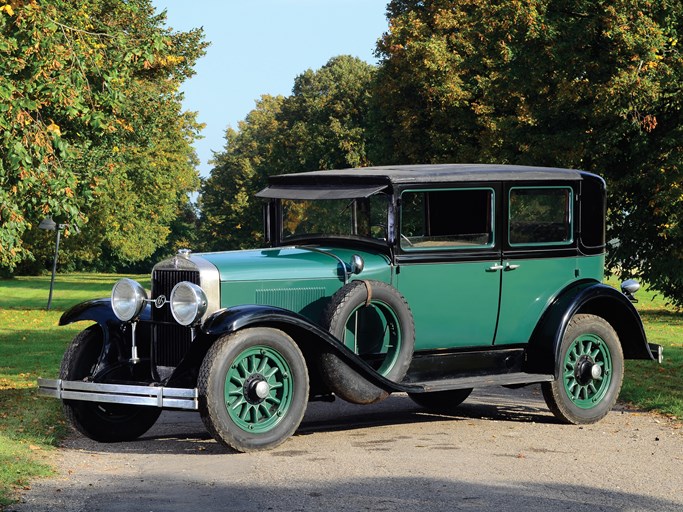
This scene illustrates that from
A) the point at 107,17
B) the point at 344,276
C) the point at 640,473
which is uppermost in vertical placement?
the point at 107,17

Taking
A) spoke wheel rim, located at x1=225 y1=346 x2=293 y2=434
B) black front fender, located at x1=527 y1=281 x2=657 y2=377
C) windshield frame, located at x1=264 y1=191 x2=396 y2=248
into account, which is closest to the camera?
spoke wheel rim, located at x1=225 y1=346 x2=293 y2=434

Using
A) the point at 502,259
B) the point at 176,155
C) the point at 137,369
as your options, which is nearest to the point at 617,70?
the point at 502,259

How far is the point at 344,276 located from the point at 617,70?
13.2 meters

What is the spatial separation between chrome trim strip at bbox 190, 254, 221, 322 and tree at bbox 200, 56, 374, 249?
35816 millimetres

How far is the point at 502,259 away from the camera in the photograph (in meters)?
9.89

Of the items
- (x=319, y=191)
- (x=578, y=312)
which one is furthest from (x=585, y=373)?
(x=319, y=191)

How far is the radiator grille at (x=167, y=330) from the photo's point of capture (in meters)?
8.77

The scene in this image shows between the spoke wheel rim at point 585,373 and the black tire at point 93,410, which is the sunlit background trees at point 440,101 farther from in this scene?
the spoke wheel rim at point 585,373

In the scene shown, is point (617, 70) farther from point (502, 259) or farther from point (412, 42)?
point (412, 42)

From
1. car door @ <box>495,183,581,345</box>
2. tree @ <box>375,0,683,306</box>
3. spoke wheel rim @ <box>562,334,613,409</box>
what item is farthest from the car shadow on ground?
tree @ <box>375,0,683,306</box>

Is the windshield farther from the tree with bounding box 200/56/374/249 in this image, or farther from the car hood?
the tree with bounding box 200/56/374/249

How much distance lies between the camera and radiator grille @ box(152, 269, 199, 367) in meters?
8.77

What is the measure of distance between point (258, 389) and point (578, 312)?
346 centimetres

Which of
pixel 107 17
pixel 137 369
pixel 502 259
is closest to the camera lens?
pixel 137 369
